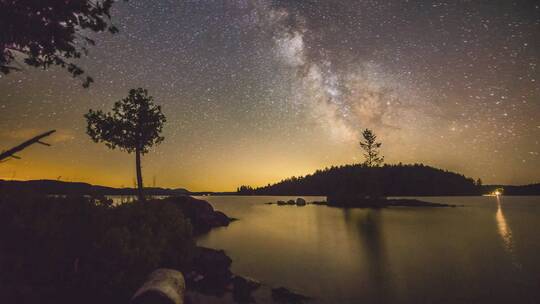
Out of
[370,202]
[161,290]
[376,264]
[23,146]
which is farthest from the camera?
[370,202]

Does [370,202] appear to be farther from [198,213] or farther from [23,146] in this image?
[23,146]

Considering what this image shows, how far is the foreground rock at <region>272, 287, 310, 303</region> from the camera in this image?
1088 centimetres

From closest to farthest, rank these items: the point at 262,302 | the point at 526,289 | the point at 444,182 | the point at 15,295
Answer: the point at 15,295
the point at 262,302
the point at 526,289
the point at 444,182

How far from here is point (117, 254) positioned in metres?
9.13

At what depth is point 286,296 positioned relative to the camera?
11266 mm

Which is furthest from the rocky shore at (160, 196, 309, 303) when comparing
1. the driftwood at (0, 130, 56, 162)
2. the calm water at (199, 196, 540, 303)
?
the driftwood at (0, 130, 56, 162)

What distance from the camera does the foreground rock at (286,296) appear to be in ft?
35.7

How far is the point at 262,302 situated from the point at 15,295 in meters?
7.18

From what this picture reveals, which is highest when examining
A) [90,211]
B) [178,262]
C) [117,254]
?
[90,211]

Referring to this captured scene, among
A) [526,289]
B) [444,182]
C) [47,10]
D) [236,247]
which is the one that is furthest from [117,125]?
[444,182]

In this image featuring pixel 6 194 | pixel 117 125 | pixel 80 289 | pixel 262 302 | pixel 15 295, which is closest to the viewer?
pixel 15 295

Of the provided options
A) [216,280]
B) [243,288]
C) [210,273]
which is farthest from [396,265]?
[210,273]

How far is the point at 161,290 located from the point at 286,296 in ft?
17.0

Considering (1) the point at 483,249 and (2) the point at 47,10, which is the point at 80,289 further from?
(1) the point at 483,249
